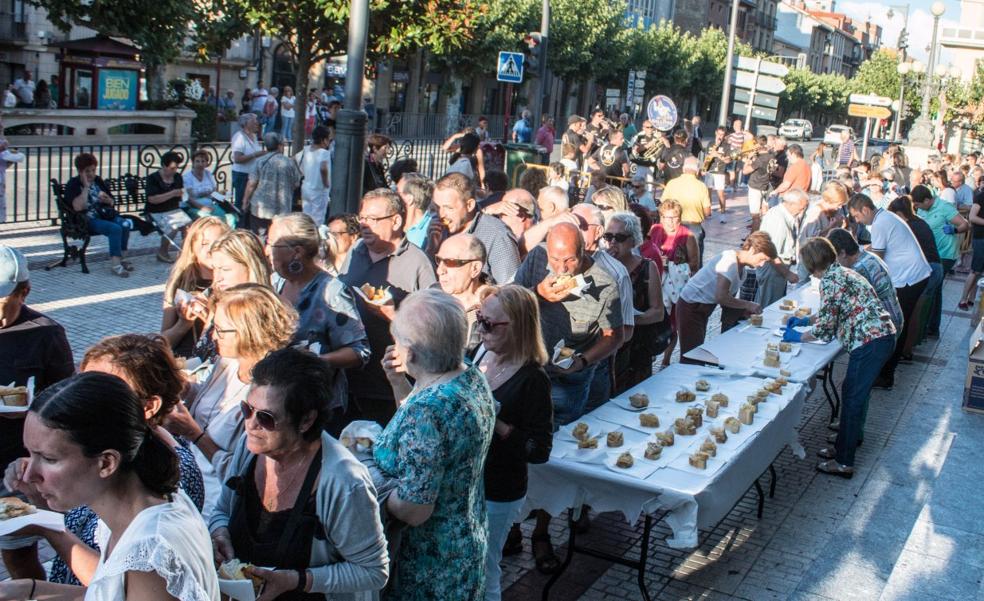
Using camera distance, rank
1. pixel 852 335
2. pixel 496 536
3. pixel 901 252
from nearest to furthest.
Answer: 1. pixel 496 536
2. pixel 852 335
3. pixel 901 252

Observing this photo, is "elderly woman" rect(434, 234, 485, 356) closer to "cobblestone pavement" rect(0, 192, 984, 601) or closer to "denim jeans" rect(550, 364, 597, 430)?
"denim jeans" rect(550, 364, 597, 430)

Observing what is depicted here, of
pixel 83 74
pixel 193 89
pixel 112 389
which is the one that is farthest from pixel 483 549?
pixel 83 74

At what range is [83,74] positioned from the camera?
36.4 metres

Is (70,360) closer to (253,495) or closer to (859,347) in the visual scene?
(253,495)

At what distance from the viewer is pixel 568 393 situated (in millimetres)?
6180

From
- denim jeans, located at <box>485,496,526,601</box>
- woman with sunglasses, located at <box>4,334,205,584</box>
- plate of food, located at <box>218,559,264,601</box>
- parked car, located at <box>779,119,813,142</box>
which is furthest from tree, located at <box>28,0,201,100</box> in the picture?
parked car, located at <box>779,119,813,142</box>

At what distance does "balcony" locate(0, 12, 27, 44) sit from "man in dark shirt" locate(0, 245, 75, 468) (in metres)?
38.0

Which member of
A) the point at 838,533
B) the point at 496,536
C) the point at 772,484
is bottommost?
the point at 838,533

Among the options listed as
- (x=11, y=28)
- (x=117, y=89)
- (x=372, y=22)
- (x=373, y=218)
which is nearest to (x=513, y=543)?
(x=373, y=218)

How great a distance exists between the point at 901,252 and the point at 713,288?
109 inches

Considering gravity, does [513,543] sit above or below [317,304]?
below

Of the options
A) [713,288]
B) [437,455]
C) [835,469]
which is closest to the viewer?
[437,455]

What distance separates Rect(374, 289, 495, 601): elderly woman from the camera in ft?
11.5

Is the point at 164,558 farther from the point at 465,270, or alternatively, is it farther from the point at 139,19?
the point at 139,19
